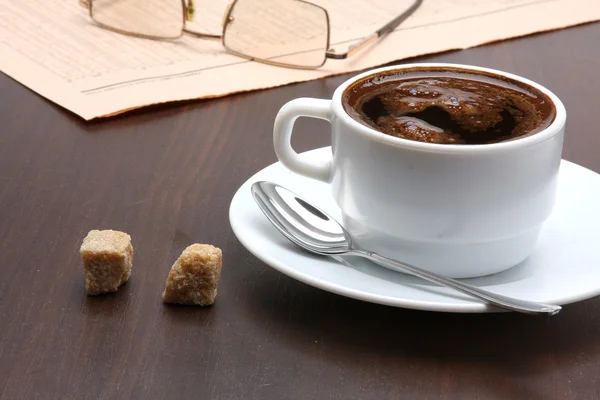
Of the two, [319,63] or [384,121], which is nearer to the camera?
[384,121]

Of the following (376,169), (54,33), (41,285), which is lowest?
(54,33)

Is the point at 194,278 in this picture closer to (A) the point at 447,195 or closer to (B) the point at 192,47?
(A) the point at 447,195

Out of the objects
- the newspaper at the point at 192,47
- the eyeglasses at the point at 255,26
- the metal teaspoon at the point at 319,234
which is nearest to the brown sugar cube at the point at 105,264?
the metal teaspoon at the point at 319,234

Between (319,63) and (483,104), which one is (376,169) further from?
(319,63)

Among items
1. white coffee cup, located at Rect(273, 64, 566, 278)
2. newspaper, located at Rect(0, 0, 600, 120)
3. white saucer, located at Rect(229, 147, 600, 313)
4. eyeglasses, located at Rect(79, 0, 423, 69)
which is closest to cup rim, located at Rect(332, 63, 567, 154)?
white coffee cup, located at Rect(273, 64, 566, 278)

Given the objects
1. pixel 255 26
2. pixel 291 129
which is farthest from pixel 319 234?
pixel 255 26

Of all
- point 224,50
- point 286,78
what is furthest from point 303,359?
point 224,50

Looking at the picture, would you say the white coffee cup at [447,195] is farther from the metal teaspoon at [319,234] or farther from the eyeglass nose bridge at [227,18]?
the eyeglass nose bridge at [227,18]
